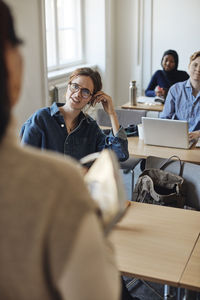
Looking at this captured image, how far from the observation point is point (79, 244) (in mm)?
710

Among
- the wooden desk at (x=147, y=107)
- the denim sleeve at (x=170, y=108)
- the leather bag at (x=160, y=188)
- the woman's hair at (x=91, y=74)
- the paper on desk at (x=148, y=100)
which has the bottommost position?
the leather bag at (x=160, y=188)

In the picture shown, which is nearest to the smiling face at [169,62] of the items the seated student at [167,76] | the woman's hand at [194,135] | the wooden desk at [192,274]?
the seated student at [167,76]

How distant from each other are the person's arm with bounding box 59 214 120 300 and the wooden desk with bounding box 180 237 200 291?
1053 mm

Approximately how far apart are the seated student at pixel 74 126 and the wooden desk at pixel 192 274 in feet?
3.33

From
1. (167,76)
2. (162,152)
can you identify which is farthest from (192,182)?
(167,76)

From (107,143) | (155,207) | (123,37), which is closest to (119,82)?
(123,37)

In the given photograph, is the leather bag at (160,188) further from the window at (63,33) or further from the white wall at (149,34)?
the white wall at (149,34)

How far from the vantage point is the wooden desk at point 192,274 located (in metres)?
1.74

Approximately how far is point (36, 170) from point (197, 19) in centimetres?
679

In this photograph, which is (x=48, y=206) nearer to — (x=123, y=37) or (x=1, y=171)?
(x=1, y=171)

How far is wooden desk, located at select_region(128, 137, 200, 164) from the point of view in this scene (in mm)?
3298

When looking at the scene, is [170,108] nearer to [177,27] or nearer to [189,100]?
[189,100]

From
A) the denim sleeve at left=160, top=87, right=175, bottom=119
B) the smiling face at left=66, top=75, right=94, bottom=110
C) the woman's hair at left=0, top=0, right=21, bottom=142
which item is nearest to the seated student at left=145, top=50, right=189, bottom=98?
the denim sleeve at left=160, top=87, right=175, bottom=119

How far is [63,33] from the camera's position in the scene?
6246 mm
